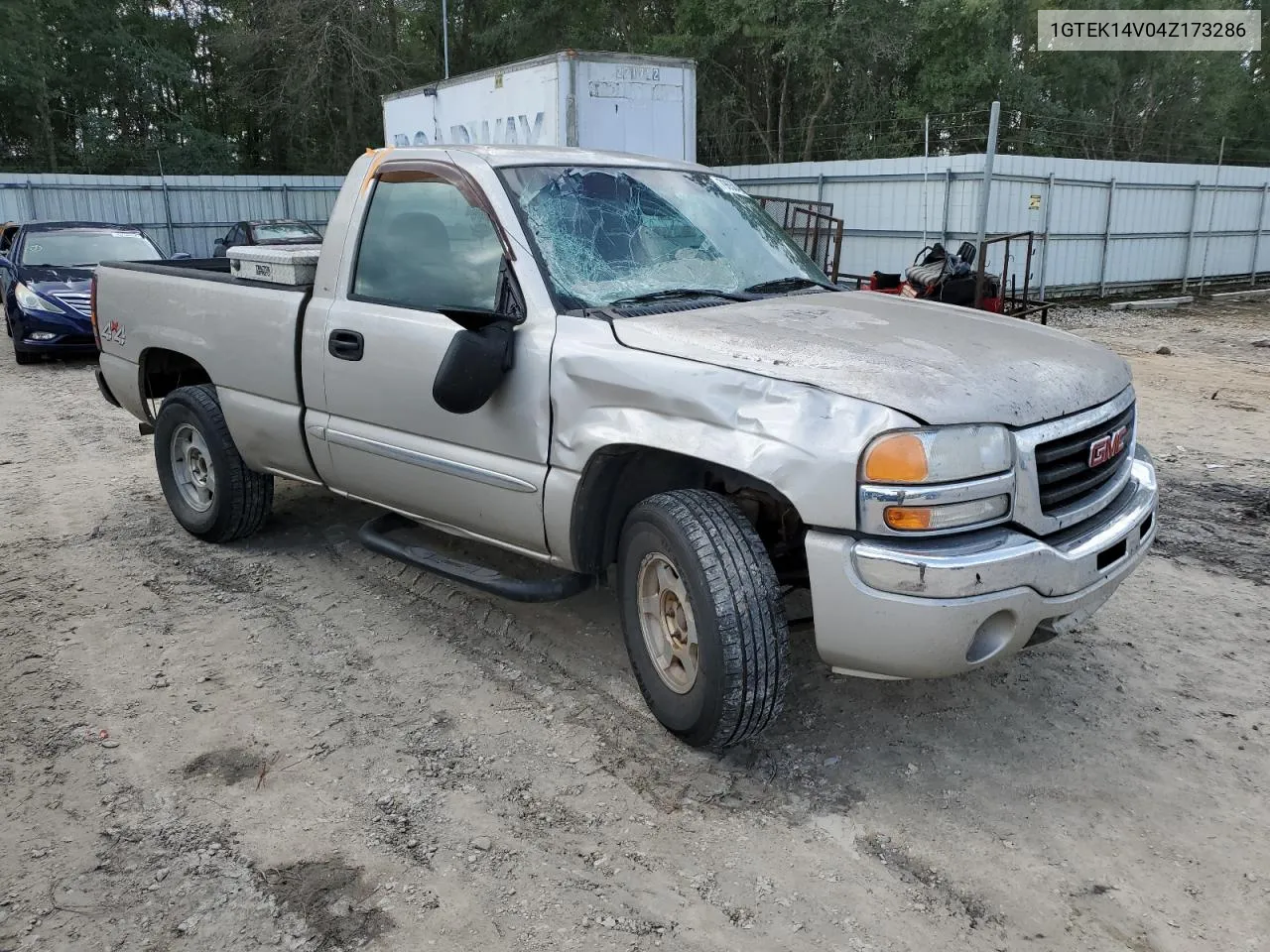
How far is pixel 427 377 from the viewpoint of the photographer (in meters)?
3.88

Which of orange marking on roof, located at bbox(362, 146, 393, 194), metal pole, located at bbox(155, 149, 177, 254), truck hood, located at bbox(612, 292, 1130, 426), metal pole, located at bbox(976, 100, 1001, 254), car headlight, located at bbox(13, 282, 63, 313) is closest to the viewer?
truck hood, located at bbox(612, 292, 1130, 426)

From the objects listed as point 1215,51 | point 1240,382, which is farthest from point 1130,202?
point 1215,51

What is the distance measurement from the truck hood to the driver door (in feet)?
1.82

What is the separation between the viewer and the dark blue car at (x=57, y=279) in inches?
449

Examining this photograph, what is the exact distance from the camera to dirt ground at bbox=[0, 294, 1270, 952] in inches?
104

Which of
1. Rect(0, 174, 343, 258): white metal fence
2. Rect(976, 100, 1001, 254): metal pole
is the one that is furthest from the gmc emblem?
Rect(0, 174, 343, 258): white metal fence

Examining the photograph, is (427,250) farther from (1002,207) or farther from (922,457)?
(1002,207)

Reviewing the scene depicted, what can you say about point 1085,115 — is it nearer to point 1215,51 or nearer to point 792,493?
point 1215,51

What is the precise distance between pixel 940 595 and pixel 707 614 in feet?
2.18

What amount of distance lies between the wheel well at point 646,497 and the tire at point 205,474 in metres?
2.37

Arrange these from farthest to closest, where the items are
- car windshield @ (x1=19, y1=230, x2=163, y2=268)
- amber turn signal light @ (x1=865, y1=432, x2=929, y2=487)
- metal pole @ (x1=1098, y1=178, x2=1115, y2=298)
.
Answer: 1. metal pole @ (x1=1098, y1=178, x2=1115, y2=298)
2. car windshield @ (x1=19, y1=230, x2=163, y2=268)
3. amber turn signal light @ (x1=865, y1=432, x2=929, y2=487)

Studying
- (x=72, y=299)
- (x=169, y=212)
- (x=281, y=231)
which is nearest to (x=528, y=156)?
(x=72, y=299)

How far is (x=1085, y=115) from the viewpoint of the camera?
32344mm

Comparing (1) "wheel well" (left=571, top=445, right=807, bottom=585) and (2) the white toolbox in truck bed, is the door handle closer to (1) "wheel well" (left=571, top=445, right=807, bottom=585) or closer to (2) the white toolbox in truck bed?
(2) the white toolbox in truck bed
